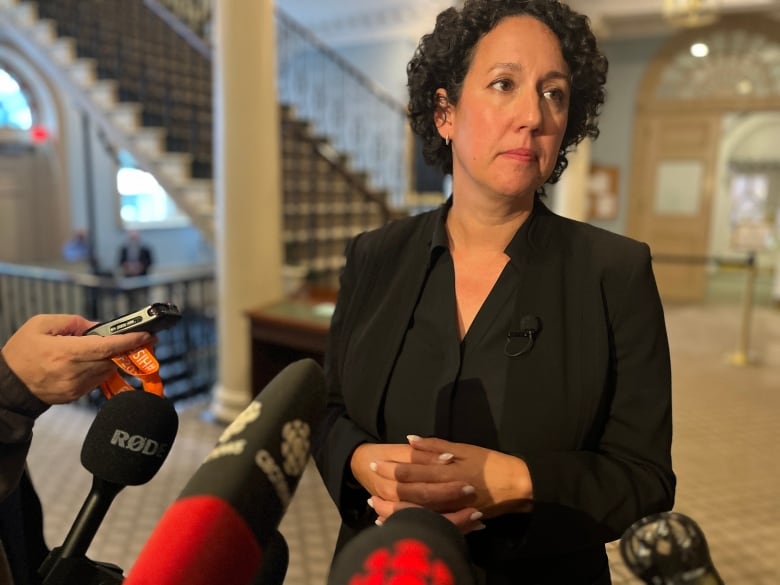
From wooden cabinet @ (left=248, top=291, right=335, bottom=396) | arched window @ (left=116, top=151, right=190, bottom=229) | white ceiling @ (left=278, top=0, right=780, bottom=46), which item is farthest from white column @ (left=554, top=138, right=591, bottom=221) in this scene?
arched window @ (left=116, top=151, right=190, bottom=229)

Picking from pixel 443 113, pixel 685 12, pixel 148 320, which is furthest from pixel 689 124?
pixel 148 320

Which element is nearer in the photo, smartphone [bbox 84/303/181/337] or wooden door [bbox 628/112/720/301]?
smartphone [bbox 84/303/181/337]

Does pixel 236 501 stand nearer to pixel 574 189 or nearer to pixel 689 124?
pixel 574 189

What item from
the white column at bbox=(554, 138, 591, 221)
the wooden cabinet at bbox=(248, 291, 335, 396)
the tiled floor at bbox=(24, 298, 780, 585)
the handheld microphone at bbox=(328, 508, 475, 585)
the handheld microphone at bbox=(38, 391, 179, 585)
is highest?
the white column at bbox=(554, 138, 591, 221)

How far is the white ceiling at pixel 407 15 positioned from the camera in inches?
293

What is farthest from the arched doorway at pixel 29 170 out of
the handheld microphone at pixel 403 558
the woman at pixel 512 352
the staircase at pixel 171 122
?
the handheld microphone at pixel 403 558

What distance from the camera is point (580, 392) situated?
3.18ft

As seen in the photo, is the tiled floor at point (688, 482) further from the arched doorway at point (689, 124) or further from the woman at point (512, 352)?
the arched doorway at point (689, 124)

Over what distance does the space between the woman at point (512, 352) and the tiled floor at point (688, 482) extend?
1.79m

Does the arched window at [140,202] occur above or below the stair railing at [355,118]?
below

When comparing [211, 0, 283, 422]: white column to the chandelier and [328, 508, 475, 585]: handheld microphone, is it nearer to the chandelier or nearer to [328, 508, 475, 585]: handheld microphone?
[328, 508, 475, 585]: handheld microphone

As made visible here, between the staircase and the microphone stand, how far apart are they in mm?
3991

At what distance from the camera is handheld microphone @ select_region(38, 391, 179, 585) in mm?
810

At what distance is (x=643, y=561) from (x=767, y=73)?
9424 mm
